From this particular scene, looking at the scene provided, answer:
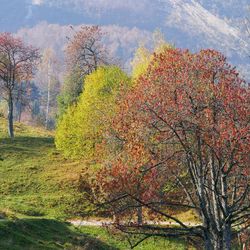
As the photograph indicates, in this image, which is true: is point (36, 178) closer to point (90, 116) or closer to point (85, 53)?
point (90, 116)

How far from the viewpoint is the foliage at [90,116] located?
4931 centimetres

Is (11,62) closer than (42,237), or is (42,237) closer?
(42,237)

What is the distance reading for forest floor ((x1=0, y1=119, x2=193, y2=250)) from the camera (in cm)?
3031

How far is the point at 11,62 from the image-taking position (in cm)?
7275

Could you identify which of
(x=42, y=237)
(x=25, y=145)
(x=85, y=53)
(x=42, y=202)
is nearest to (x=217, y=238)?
(x=42, y=237)

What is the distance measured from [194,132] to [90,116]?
1225 inches

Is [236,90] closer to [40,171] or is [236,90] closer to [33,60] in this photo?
[40,171]

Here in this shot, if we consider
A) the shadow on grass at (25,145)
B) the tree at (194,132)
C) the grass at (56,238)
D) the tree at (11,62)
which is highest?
the tree at (11,62)

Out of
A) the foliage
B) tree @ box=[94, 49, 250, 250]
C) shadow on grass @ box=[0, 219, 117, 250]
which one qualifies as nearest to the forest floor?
shadow on grass @ box=[0, 219, 117, 250]

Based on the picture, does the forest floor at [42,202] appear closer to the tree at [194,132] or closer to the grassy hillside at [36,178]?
the grassy hillside at [36,178]

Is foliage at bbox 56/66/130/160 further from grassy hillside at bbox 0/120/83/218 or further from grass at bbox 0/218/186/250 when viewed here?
grass at bbox 0/218/186/250

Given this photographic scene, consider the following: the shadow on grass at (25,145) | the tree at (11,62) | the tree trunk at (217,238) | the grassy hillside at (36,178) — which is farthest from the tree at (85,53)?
the tree trunk at (217,238)

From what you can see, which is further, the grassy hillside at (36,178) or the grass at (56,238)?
the grassy hillside at (36,178)

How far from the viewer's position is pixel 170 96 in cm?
2112
